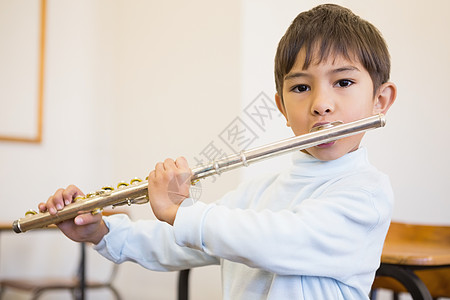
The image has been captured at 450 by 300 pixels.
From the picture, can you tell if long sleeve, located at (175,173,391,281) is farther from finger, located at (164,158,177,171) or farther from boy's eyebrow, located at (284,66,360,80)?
boy's eyebrow, located at (284,66,360,80)

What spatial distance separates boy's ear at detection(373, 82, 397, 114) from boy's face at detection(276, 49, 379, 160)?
3 cm

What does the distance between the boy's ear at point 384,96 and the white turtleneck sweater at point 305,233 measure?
9cm

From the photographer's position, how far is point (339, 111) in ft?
2.83

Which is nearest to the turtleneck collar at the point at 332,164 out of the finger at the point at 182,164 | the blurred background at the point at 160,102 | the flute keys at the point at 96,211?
the finger at the point at 182,164

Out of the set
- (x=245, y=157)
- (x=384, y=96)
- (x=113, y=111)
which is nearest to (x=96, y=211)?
(x=245, y=157)

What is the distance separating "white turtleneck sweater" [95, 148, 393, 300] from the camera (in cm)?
76

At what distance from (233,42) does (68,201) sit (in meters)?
1.35

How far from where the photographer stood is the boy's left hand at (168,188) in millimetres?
809

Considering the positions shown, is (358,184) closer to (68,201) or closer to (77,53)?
(68,201)

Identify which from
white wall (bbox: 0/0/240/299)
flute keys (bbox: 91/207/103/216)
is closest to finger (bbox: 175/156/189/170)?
flute keys (bbox: 91/207/103/216)

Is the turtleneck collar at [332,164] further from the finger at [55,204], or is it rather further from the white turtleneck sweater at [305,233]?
the finger at [55,204]

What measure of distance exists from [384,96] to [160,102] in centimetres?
172

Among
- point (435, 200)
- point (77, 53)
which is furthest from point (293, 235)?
point (77, 53)

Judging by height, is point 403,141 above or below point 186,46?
below
